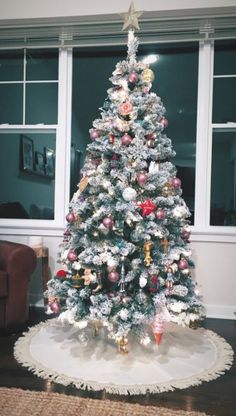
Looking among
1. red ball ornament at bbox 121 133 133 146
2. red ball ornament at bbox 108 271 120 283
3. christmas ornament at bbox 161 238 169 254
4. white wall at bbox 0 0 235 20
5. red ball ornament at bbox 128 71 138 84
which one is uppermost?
white wall at bbox 0 0 235 20

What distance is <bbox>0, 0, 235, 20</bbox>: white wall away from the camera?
2746mm

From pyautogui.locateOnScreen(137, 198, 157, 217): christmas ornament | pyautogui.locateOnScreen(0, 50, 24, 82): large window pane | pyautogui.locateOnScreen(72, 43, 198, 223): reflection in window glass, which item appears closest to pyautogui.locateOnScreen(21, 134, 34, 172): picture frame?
pyautogui.locateOnScreen(72, 43, 198, 223): reflection in window glass

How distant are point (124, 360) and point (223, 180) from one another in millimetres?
1892

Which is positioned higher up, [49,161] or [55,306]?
[49,161]

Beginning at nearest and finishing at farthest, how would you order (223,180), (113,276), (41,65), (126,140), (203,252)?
(113,276)
(126,140)
(203,252)
(223,180)
(41,65)

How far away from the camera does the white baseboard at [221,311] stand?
9.65 feet

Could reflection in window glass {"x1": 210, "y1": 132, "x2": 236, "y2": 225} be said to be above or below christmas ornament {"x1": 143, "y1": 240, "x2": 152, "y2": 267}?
above

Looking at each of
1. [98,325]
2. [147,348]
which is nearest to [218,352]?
[147,348]

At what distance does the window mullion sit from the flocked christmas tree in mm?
868

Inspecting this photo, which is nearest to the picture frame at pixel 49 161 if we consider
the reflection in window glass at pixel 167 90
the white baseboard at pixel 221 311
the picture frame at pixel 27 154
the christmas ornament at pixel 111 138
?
the picture frame at pixel 27 154

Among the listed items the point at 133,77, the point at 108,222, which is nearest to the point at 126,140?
the point at 133,77

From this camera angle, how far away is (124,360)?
6.54ft

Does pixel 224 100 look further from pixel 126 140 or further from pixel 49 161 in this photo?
pixel 49 161

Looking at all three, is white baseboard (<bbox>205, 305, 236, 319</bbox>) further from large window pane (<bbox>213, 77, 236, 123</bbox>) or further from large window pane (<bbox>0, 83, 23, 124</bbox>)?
large window pane (<bbox>0, 83, 23, 124</bbox>)
